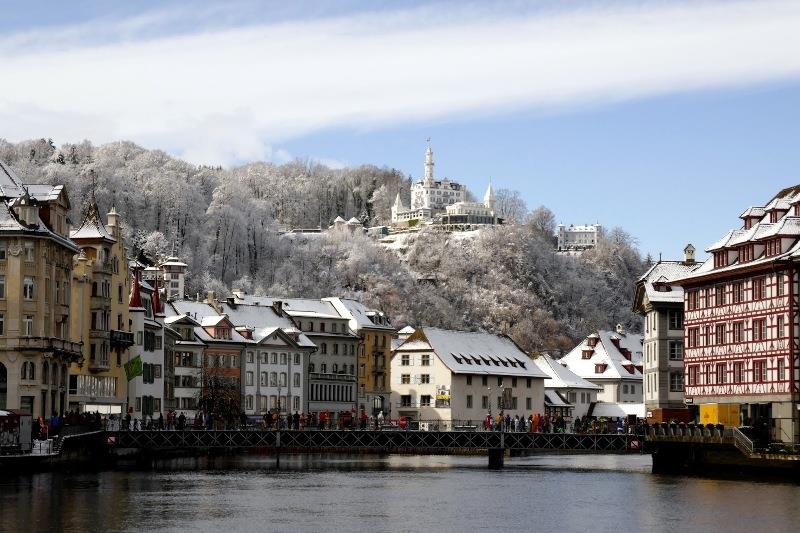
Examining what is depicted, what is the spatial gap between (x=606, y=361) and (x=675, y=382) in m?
69.3

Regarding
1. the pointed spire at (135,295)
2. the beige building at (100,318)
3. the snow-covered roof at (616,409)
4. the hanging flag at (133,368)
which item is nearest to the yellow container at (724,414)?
the beige building at (100,318)

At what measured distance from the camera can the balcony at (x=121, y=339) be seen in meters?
114

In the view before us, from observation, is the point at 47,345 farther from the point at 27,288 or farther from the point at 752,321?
the point at 752,321

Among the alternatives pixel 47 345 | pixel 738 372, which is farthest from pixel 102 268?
pixel 738 372

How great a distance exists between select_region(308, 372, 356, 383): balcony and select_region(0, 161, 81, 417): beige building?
214ft

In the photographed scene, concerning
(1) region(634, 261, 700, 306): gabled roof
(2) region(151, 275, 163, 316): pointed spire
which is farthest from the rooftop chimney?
(2) region(151, 275, 163, 316): pointed spire

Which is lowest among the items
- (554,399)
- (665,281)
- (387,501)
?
(387,501)

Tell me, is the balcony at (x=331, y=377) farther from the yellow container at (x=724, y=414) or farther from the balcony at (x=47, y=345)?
the yellow container at (x=724, y=414)

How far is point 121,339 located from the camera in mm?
114938

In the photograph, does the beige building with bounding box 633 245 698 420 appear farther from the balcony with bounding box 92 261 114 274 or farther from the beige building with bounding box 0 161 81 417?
the beige building with bounding box 0 161 81 417

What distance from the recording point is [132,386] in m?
123

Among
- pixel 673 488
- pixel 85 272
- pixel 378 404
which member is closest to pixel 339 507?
pixel 673 488

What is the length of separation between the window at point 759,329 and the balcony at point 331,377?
230ft

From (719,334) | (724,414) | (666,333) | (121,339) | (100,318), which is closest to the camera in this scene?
(724,414)
